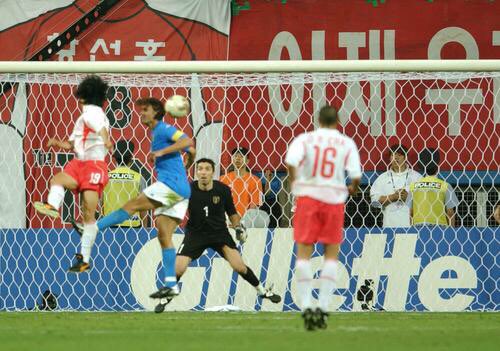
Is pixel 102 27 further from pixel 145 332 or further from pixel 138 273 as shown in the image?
pixel 145 332

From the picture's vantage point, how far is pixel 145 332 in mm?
9109

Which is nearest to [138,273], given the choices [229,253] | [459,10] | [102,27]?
[229,253]

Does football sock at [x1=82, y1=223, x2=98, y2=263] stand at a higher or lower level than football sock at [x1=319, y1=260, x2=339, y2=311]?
higher

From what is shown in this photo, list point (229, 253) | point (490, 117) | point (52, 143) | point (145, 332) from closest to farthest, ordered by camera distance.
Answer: point (145, 332) < point (52, 143) < point (229, 253) < point (490, 117)

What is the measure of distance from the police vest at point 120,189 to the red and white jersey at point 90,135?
2602mm

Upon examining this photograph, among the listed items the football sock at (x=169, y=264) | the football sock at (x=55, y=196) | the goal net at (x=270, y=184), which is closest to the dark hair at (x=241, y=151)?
the goal net at (x=270, y=184)

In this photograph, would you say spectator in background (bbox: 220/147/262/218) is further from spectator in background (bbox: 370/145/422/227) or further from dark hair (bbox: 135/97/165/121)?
dark hair (bbox: 135/97/165/121)

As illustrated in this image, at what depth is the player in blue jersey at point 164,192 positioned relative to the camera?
36.7 ft

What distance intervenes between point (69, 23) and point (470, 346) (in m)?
9.82

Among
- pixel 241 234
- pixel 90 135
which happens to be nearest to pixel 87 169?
pixel 90 135

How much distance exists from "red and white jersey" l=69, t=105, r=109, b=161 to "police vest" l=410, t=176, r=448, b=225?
3955 mm

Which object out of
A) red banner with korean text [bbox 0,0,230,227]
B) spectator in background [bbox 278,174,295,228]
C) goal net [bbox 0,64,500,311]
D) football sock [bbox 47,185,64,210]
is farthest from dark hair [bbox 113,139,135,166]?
football sock [bbox 47,185,64,210]

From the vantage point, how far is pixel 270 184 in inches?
572

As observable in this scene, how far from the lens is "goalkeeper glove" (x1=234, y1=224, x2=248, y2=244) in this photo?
42.0 ft
